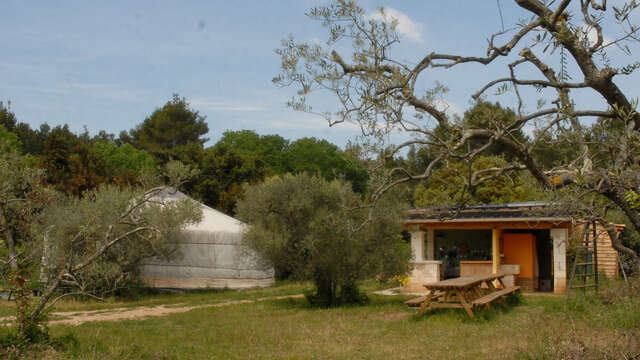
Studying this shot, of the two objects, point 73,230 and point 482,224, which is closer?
point 73,230

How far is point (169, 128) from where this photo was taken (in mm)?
47219

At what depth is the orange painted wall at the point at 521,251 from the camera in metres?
18.1

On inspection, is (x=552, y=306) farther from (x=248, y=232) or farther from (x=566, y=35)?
(x=566, y=35)

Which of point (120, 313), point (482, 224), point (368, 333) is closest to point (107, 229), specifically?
point (120, 313)

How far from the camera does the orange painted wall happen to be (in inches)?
712

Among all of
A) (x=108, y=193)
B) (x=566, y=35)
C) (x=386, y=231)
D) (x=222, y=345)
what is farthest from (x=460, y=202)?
(x=108, y=193)

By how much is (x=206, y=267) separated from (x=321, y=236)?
715 centimetres

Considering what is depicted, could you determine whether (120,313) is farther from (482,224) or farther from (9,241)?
(482,224)

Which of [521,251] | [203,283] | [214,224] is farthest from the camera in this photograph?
[214,224]

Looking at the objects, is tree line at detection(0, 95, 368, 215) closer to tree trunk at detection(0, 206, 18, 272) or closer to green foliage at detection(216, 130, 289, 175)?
green foliage at detection(216, 130, 289, 175)

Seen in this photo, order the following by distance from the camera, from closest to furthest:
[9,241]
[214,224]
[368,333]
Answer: [9,241]
[368,333]
[214,224]

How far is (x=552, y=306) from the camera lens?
11.3m

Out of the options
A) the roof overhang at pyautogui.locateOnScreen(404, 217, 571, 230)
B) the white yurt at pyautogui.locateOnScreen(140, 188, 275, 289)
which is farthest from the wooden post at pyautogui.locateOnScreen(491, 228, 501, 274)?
the white yurt at pyautogui.locateOnScreen(140, 188, 275, 289)

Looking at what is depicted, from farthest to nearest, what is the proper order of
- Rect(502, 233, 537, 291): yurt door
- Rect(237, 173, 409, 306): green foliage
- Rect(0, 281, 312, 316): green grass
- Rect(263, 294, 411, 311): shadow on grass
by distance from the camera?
Rect(502, 233, 537, 291): yurt door < Rect(0, 281, 312, 316): green grass < Rect(263, 294, 411, 311): shadow on grass < Rect(237, 173, 409, 306): green foliage
